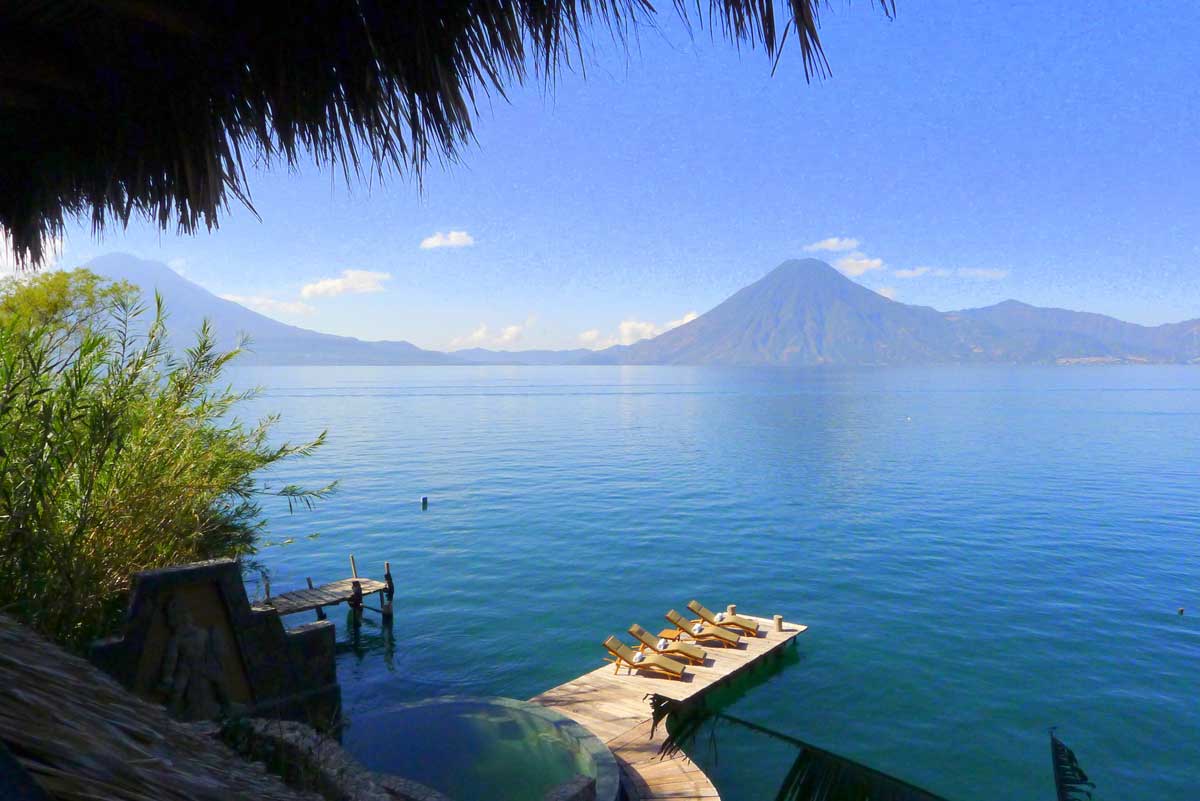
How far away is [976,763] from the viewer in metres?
16.0

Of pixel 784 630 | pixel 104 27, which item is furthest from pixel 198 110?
pixel 784 630

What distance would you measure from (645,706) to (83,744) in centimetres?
1509

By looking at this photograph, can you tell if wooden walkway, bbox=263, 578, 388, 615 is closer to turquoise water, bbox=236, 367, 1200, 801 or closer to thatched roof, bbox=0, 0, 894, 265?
turquoise water, bbox=236, 367, 1200, 801

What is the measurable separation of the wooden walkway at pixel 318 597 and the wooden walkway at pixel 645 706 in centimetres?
860

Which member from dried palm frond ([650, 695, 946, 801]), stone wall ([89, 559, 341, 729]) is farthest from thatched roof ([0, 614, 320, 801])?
stone wall ([89, 559, 341, 729])

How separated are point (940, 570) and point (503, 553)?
61.5ft

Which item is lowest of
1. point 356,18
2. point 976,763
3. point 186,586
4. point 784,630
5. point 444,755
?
point 976,763

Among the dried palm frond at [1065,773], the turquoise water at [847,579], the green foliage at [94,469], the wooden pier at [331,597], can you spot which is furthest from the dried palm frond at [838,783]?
the wooden pier at [331,597]

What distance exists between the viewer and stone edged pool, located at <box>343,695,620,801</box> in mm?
10734

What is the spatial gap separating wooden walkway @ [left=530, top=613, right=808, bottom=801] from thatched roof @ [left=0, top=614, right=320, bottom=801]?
31.7 ft

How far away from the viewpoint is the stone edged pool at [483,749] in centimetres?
1073

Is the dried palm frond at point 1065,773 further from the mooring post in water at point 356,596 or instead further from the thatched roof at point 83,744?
the mooring post in water at point 356,596

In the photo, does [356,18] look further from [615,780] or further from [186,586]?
[615,780]

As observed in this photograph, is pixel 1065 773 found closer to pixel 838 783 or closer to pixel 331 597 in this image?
pixel 838 783
